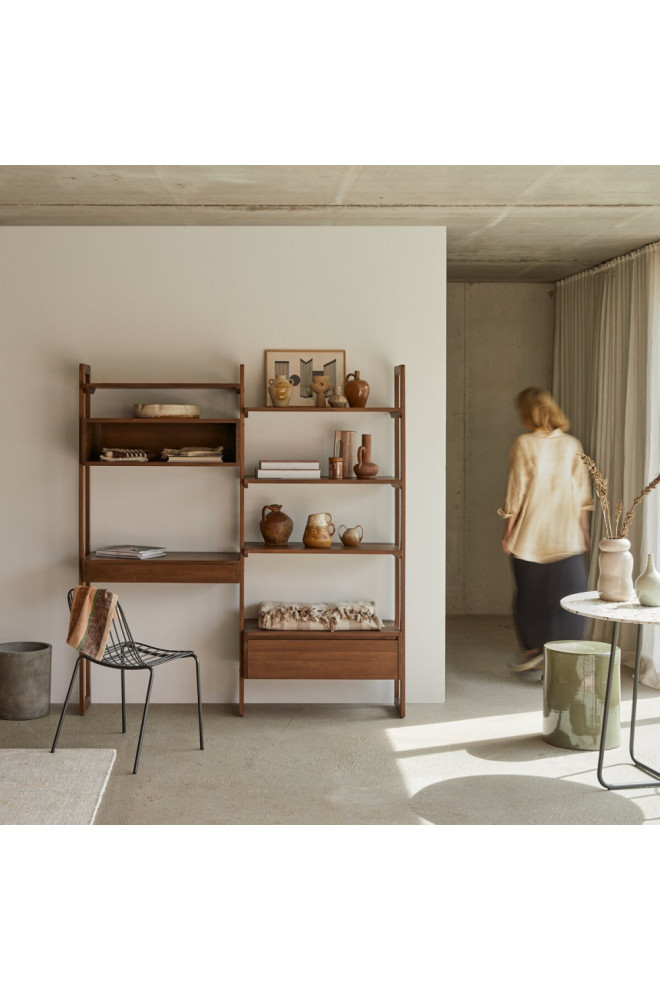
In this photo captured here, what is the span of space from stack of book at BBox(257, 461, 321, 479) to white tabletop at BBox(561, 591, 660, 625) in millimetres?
1653

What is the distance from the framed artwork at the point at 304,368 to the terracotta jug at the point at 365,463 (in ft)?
1.40

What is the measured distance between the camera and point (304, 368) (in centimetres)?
543

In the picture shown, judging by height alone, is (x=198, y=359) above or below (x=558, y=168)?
below

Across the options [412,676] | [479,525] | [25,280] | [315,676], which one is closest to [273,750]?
[315,676]

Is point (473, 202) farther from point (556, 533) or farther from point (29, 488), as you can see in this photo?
point (29, 488)

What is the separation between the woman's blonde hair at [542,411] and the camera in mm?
5914

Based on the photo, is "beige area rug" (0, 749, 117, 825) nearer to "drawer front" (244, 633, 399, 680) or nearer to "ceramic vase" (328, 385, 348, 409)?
"drawer front" (244, 633, 399, 680)

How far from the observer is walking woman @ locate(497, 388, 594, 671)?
5.91m

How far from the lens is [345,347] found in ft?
17.9

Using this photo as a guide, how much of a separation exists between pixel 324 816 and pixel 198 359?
9.26 feet

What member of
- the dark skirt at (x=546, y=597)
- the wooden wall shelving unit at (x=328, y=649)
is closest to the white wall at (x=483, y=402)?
the dark skirt at (x=546, y=597)

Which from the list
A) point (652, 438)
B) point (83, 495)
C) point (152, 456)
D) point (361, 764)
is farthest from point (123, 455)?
point (652, 438)

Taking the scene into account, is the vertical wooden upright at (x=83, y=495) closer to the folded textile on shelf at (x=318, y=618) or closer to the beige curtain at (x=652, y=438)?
the folded textile on shelf at (x=318, y=618)

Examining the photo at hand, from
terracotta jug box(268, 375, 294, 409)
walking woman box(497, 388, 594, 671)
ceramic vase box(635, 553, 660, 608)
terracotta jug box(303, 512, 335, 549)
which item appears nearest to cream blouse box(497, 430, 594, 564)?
walking woman box(497, 388, 594, 671)
